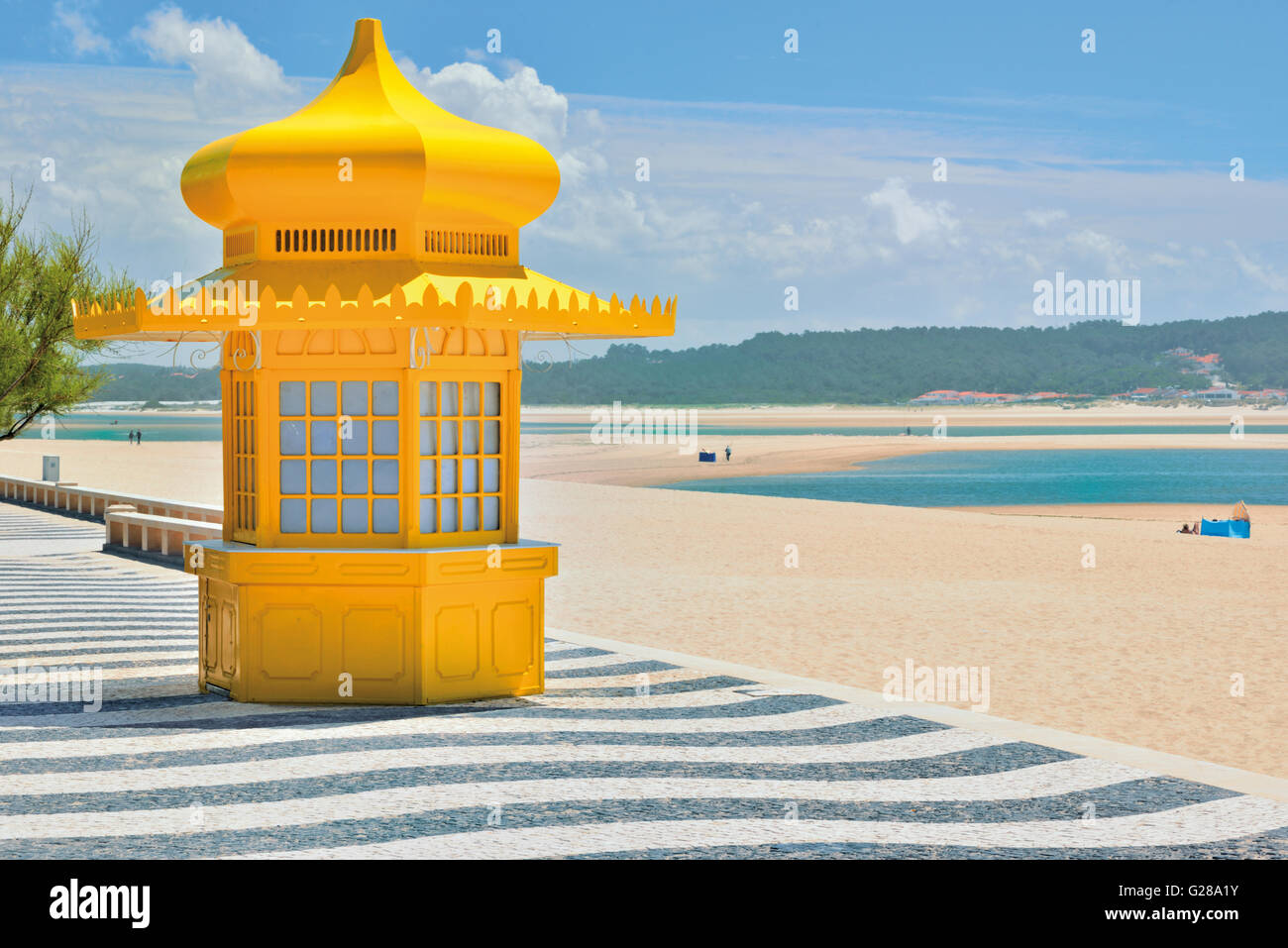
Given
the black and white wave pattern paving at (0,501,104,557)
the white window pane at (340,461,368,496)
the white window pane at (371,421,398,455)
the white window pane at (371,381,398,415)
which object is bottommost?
the black and white wave pattern paving at (0,501,104,557)

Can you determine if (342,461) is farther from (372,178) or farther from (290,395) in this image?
(372,178)

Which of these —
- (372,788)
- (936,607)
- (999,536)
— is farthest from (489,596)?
(999,536)

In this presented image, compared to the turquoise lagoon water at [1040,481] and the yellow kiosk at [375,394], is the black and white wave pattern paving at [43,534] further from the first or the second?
the turquoise lagoon water at [1040,481]

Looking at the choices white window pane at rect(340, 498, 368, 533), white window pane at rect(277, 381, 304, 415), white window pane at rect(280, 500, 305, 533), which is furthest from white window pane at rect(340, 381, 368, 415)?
white window pane at rect(280, 500, 305, 533)

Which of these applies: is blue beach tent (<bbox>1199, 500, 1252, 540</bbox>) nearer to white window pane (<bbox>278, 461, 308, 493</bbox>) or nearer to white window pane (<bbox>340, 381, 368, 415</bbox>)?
white window pane (<bbox>340, 381, 368, 415</bbox>)

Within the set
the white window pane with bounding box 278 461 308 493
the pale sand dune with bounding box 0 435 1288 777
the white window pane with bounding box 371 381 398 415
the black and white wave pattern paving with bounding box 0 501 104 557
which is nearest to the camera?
the white window pane with bounding box 371 381 398 415

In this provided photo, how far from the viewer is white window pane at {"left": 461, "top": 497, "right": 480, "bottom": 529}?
9.62 m

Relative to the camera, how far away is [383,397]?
9359 millimetres

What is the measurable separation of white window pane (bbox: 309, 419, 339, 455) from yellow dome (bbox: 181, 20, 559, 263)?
1118mm

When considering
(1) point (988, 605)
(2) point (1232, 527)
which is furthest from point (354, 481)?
(2) point (1232, 527)

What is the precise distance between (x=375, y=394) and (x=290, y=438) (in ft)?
2.11

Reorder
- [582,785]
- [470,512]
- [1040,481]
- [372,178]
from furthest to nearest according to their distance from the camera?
1. [1040,481]
2. [470,512]
3. [372,178]
4. [582,785]

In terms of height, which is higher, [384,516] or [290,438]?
[290,438]
